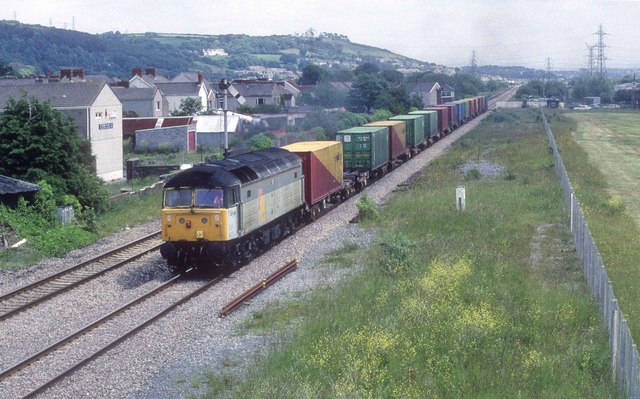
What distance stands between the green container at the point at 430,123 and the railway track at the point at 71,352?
160 feet

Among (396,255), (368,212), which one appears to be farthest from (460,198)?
(396,255)

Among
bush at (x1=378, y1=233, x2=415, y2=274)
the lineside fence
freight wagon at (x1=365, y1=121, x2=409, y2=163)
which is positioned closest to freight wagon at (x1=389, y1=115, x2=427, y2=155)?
freight wagon at (x1=365, y1=121, x2=409, y2=163)

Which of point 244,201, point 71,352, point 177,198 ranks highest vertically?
point 177,198

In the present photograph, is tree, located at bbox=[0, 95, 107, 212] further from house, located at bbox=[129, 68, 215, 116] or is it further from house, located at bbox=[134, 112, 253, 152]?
house, located at bbox=[129, 68, 215, 116]

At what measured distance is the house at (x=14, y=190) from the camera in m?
31.7

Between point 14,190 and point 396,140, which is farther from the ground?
point 396,140

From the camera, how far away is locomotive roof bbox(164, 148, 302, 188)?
24256 mm

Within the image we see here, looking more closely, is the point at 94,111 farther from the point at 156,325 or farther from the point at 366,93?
the point at 366,93

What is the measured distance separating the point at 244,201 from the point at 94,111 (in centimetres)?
3647

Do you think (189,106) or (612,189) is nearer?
(612,189)

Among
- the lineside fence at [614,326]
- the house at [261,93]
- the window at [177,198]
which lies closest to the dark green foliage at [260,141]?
the window at [177,198]

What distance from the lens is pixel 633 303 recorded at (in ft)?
58.9

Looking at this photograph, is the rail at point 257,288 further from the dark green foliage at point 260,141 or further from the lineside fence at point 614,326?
the dark green foliage at point 260,141

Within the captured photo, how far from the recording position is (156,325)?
1948 centimetres
